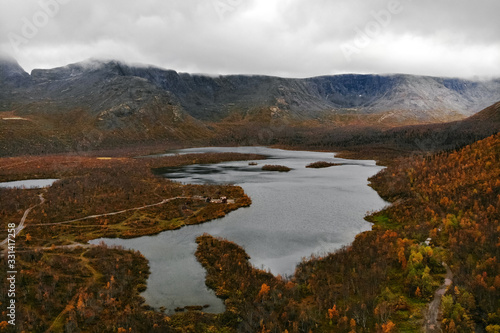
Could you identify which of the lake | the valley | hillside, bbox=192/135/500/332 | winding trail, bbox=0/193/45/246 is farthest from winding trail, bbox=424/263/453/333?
winding trail, bbox=0/193/45/246

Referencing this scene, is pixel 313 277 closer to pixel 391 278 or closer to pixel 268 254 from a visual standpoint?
pixel 391 278

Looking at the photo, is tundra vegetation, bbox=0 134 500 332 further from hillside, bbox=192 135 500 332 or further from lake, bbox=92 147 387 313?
lake, bbox=92 147 387 313

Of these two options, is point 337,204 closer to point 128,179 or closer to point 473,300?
point 473,300

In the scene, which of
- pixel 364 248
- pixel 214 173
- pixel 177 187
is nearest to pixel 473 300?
pixel 364 248

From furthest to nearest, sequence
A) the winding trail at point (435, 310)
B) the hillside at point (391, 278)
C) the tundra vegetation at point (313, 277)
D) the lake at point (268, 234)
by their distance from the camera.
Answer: the lake at point (268, 234), the tundra vegetation at point (313, 277), the hillside at point (391, 278), the winding trail at point (435, 310)

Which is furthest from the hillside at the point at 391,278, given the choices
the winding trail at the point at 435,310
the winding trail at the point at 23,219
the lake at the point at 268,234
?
the winding trail at the point at 23,219

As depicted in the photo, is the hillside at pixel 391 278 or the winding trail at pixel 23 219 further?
the winding trail at pixel 23 219

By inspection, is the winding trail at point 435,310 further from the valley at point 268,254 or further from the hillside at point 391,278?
the hillside at point 391,278
